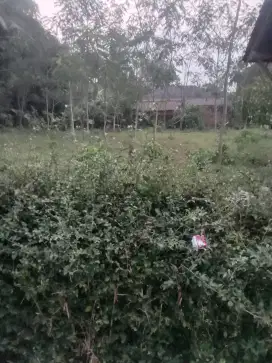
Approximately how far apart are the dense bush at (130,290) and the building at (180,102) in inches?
249

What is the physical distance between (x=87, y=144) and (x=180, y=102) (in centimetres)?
846

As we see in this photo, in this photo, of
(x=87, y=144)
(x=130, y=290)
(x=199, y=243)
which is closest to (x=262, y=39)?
(x=87, y=144)

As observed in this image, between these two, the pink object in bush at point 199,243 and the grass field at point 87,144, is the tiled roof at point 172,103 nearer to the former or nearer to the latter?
the grass field at point 87,144

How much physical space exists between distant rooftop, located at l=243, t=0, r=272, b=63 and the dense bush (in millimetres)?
2798

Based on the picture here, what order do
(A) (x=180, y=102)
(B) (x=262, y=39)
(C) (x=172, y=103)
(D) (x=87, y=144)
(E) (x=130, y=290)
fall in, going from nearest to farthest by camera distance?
1. (E) (x=130, y=290)
2. (D) (x=87, y=144)
3. (B) (x=262, y=39)
4. (C) (x=172, y=103)
5. (A) (x=180, y=102)

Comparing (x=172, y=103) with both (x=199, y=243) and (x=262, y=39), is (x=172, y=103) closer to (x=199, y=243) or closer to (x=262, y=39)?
(x=262, y=39)

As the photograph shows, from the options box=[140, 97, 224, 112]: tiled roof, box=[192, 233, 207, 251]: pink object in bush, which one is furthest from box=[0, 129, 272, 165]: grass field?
box=[140, 97, 224, 112]: tiled roof

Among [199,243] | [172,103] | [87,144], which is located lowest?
[199,243]

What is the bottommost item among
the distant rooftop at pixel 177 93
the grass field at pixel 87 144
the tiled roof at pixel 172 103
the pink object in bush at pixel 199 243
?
the pink object in bush at pixel 199 243

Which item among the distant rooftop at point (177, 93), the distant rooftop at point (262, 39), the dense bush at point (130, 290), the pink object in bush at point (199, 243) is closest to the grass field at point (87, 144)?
Result: the dense bush at point (130, 290)

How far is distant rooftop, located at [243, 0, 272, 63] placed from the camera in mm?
4115

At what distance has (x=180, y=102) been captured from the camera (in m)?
12.1

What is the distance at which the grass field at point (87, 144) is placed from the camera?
3.05 m

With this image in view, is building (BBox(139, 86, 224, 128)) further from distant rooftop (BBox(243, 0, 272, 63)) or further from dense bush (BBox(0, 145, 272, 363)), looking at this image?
dense bush (BBox(0, 145, 272, 363))
